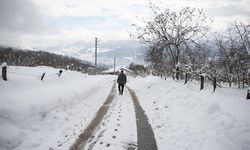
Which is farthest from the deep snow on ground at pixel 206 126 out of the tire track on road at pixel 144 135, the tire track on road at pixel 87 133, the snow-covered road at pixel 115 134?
the tire track on road at pixel 87 133

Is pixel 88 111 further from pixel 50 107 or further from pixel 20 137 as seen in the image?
pixel 20 137

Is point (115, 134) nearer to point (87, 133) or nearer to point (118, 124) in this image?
point (87, 133)

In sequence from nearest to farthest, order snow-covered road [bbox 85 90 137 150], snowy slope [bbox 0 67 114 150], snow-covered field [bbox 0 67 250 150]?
snow-covered field [bbox 0 67 250 150], snowy slope [bbox 0 67 114 150], snow-covered road [bbox 85 90 137 150]

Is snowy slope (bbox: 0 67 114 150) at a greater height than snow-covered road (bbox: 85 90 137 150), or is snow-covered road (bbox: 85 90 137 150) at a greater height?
snowy slope (bbox: 0 67 114 150)

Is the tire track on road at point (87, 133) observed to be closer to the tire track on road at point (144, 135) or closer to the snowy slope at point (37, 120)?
the snowy slope at point (37, 120)

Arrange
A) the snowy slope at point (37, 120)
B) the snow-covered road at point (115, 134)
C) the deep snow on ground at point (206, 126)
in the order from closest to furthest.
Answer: the deep snow on ground at point (206, 126) < the snowy slope at point (37, 120) < the snow-covered road at point (115, 134)

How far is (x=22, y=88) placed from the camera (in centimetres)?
1105

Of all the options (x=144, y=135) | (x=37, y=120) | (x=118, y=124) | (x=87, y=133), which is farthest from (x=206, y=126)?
(x=37, y=120)

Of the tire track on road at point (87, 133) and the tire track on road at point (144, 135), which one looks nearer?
the tire track on road at point (87, 133)

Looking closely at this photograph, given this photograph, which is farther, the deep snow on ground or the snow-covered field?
the snow-covered field

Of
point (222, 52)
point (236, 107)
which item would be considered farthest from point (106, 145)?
point (222, 52)

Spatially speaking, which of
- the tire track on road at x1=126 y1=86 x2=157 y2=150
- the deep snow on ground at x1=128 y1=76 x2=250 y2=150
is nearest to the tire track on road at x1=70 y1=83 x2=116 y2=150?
the tire track on road at x1=126 y1=86 x2=157 y2=150

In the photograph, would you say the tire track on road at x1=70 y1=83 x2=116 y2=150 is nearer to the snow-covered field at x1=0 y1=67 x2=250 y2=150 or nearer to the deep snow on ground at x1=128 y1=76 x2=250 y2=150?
the snow-covered field at x1=0 y1=67 x2=250 y2=150

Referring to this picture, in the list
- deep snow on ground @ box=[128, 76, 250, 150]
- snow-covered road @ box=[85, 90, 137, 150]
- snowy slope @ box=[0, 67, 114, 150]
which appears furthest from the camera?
snow-covered road @ box=[85, 90, 137, 150]
